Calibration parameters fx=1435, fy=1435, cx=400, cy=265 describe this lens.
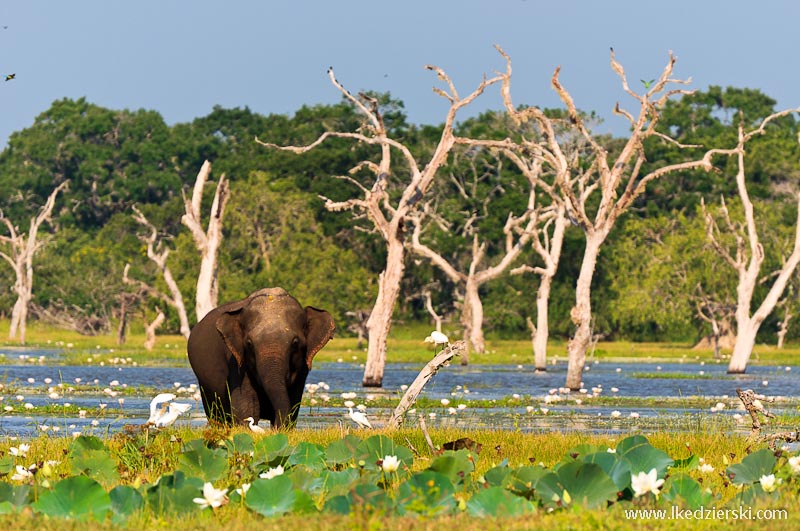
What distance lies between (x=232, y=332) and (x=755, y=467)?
8888 mm

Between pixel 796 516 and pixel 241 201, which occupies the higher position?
pixel 241 201

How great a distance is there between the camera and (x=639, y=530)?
977 centimetres

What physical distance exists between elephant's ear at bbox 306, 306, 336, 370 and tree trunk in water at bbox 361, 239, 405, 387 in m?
17.4

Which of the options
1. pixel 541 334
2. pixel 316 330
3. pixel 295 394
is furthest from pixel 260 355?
pixel 541 334

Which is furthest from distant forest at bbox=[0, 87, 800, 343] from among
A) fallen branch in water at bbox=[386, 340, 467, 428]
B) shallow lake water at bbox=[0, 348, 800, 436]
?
fallen branch in water at bbox=[386, 340, 467, 428]

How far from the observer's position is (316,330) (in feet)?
65.1

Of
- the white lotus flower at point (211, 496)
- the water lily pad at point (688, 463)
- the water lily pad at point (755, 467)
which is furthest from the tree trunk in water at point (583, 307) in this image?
the white lotus flower at point (211, 496)

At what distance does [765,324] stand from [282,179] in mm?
28796

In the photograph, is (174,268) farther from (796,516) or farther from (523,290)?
(796,516)

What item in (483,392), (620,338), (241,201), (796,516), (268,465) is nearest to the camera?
(796,516)

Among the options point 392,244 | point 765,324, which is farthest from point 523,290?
point 392,244

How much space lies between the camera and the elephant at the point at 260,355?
18.7 m

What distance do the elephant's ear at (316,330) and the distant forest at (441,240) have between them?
4886 centimetres

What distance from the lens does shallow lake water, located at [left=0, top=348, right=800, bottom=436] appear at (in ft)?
78.9
